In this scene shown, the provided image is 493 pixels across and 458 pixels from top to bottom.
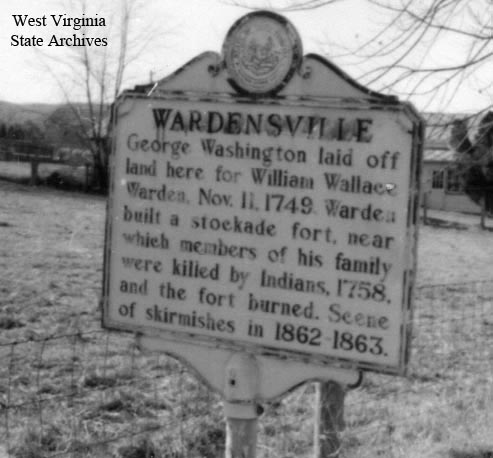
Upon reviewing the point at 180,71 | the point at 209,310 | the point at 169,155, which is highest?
the point at 180,71

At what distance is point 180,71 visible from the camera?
2.63m

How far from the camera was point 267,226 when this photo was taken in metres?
Answer: 2.46

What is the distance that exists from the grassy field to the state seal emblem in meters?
1.95

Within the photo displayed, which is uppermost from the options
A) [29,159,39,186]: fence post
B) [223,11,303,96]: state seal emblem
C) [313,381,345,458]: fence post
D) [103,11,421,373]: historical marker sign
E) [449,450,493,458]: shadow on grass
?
[223,11,303,96]: state seal emblem

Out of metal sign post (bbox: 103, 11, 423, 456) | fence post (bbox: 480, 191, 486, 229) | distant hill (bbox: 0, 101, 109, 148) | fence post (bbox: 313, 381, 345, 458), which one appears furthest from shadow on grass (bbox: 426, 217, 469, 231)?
metal sign post (bbox: 103, 11, 423, 456)

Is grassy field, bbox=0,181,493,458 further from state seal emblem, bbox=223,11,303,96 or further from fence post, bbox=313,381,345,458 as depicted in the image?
state seal emblem, bbox=223,11,303,96

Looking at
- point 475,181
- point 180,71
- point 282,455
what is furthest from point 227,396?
point 475,181

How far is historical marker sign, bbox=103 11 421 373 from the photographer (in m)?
2.33

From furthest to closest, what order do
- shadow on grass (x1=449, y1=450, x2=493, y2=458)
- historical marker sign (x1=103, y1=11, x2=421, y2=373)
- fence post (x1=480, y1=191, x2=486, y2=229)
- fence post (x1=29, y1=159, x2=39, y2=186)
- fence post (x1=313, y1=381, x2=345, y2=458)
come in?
fence post (x1=480, y1=191, x2=486, y2=229) < fence post (x1=29, y1=159, x2=39, y2=186) < shadow on grass (x1=449, y1=450, x2=493, y2=458) < fence post (x1=313, y1=381, x2=345, y2=458) < historical marker sign (x1=103, y1=11, x2=421, y2=373)

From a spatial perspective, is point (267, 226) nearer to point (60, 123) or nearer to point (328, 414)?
point (328, 414)

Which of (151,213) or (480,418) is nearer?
(151,213)

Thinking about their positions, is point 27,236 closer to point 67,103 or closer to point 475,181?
point 67,103

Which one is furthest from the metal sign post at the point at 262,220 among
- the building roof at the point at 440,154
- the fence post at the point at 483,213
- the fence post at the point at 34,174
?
the fence post at the point at 483,213

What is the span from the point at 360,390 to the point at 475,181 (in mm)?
23316
